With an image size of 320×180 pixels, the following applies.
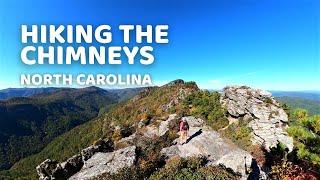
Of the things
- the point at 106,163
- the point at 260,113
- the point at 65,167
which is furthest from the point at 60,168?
the point at 260,113

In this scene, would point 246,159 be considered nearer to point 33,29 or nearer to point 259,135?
point 259,135

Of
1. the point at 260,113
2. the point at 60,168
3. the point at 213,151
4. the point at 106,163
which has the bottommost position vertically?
the point at 60,168

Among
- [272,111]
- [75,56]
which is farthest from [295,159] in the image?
[75,56]

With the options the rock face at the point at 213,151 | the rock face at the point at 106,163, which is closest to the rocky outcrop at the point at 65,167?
the rock face at the point at 106,163

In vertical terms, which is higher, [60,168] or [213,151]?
[213,151]

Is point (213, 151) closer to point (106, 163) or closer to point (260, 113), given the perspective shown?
point (106, 163)

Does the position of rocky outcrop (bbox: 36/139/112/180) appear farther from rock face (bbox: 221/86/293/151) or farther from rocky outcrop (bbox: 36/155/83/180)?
rock face (bbox: 221/86/293/151)
